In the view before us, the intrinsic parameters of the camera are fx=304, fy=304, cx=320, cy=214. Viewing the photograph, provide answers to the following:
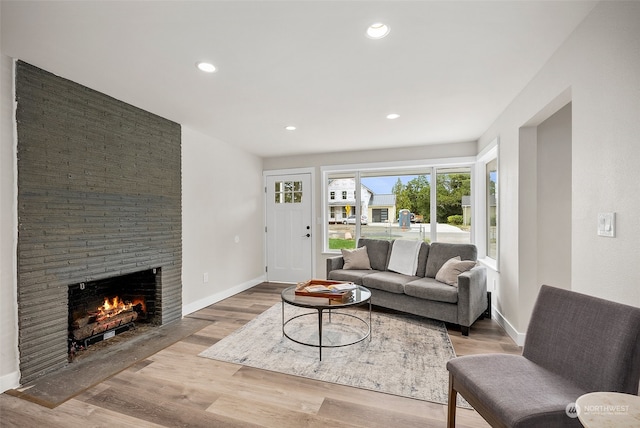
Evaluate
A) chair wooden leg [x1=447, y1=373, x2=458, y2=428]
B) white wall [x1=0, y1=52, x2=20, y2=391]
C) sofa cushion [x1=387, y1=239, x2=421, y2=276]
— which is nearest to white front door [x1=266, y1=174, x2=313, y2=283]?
sofa cushion [x1=387, y1=239, x2=421, y2=276]

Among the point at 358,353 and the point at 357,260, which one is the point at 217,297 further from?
the point at 358,353

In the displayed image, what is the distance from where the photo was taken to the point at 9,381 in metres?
2.14

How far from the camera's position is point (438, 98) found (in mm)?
2900

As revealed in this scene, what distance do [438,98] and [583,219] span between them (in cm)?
164

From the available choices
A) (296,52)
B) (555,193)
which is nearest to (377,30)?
(296,52)

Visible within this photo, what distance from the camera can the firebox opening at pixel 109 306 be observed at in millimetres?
2811

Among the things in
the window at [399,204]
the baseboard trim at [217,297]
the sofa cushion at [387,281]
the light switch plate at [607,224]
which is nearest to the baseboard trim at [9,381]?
the baseboard trim at [217,297]

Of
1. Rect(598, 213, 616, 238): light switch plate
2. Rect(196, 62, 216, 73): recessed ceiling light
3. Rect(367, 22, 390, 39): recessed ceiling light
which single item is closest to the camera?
Rect(598, 213, 616, 238): light switch plate

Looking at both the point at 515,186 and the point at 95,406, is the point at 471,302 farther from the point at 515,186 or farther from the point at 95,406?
the point at 95,406

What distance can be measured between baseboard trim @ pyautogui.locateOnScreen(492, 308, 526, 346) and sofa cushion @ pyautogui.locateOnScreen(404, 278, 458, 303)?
0.56m

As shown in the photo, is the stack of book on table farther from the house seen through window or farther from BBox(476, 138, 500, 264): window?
the house seen through window

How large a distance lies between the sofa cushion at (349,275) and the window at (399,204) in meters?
1.17

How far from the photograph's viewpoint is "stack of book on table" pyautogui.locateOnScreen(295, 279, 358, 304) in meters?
2.70

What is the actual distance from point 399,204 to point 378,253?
1051 mm
